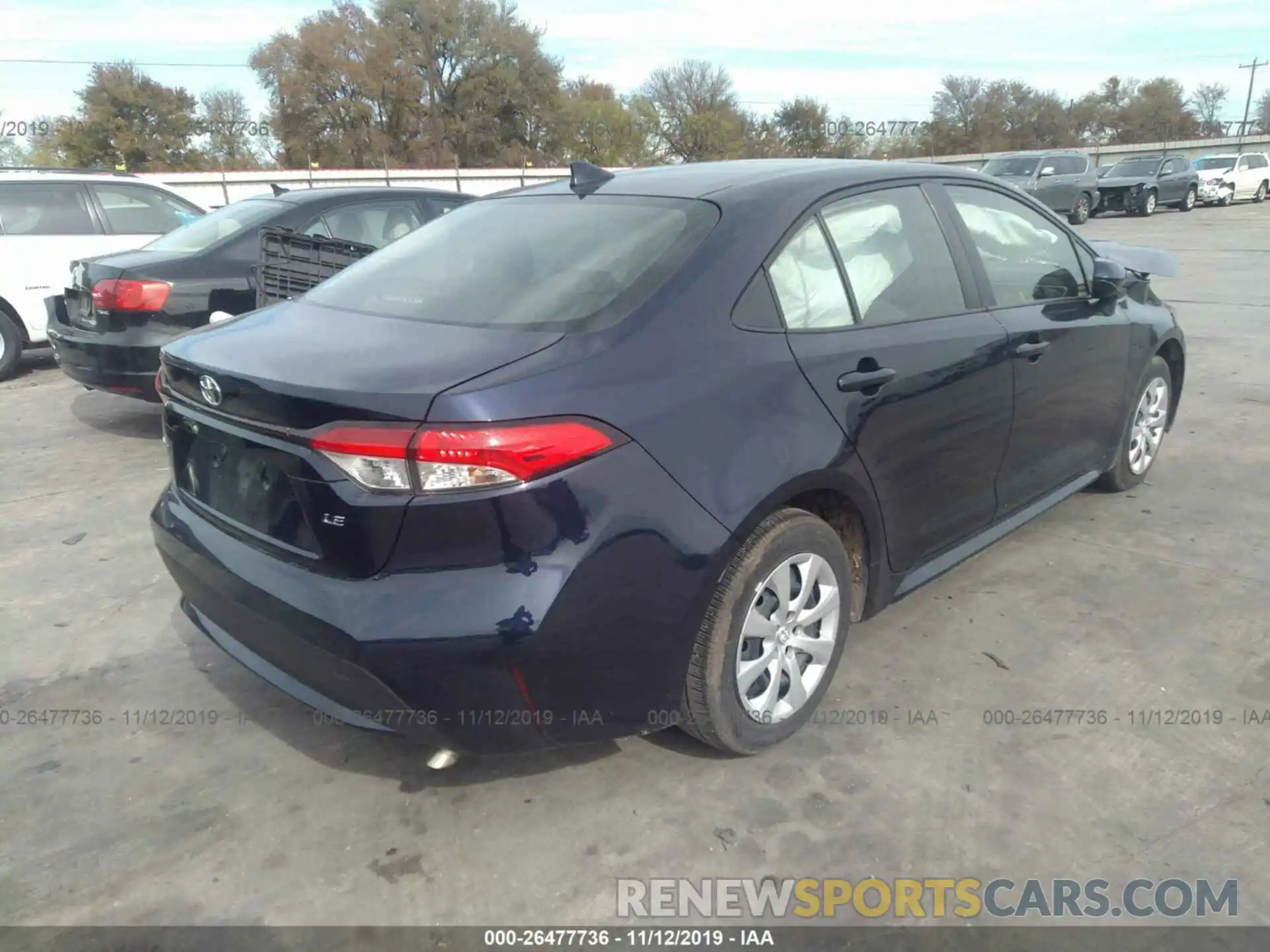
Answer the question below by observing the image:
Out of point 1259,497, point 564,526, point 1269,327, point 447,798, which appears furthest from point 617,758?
point 1269,327

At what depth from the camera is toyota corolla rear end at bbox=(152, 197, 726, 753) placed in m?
2.08

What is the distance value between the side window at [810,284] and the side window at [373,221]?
3.96 metres

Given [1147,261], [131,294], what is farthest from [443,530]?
[131,294]

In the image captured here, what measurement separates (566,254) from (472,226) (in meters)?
0.62

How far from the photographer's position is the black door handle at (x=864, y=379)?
270 centimetres

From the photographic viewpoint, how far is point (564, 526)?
6.93ft

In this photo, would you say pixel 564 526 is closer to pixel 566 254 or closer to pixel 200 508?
pixel 566 254

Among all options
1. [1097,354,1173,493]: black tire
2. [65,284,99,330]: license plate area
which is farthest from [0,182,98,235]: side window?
[1097,354,1173,493]: black tire

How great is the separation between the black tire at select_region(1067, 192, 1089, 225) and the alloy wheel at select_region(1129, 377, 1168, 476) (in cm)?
2050

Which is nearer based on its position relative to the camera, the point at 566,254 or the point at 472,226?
the point at 566,254

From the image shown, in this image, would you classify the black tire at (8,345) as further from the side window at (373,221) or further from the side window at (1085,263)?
the side window at (1085,263)

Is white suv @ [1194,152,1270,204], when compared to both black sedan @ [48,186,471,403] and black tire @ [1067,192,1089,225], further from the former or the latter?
black sedan @ [48,186,471,403]

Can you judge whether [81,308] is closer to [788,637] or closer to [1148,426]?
[788,637]

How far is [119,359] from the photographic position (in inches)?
220
